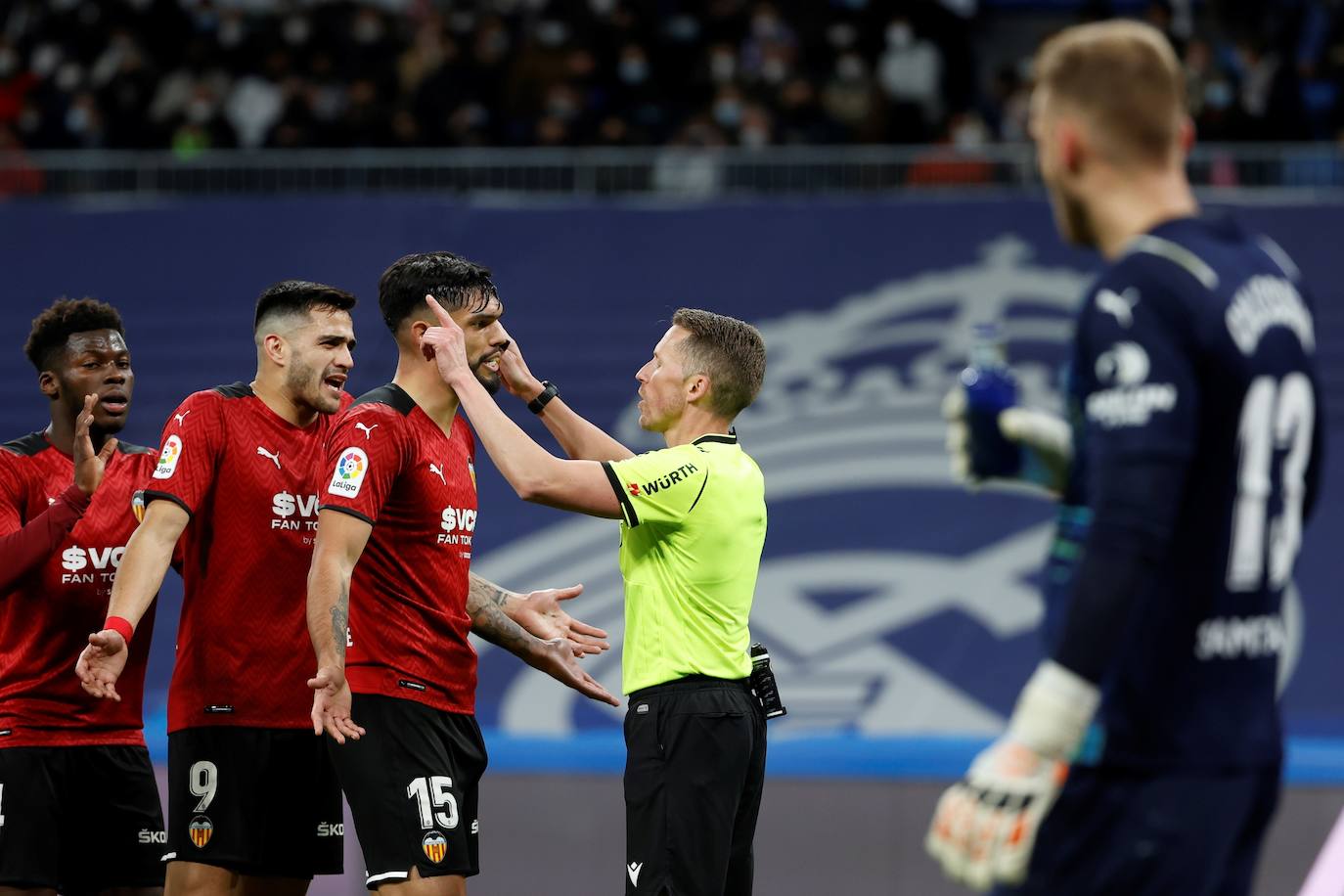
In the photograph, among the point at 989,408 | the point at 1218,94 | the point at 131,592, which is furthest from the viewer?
the point at 1218,94

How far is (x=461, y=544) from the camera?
5586 millimetres

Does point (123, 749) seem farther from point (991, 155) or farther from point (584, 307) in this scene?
point (991, 155)

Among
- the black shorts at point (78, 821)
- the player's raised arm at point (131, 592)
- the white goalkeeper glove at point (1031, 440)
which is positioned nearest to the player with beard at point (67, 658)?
the black shorts at point (78, 821)

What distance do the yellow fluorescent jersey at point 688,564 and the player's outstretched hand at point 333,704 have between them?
0.93 meters

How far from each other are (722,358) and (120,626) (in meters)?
2.14

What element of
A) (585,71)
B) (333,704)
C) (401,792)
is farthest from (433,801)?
Result: (585,71)

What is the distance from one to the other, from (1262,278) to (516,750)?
686 centimetres

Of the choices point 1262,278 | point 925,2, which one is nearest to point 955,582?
point 925,2

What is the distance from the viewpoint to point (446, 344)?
205 inches

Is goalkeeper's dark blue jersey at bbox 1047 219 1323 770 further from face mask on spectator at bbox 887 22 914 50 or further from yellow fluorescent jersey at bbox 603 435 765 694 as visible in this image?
face mask on spectator at bbox 887 22 914 50

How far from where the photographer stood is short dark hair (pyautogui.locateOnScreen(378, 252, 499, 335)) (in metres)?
5.52

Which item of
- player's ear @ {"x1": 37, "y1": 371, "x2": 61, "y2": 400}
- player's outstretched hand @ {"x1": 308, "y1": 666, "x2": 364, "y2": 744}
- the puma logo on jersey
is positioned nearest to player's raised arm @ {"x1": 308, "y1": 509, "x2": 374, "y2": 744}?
player's outstretched hand @ {"x1": 308, "y1": 666, "x2": 364, "y2": 744}

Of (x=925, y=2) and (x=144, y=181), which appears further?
(x=925, y=2)

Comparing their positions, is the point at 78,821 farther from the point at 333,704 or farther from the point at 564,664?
the point at 564,664
